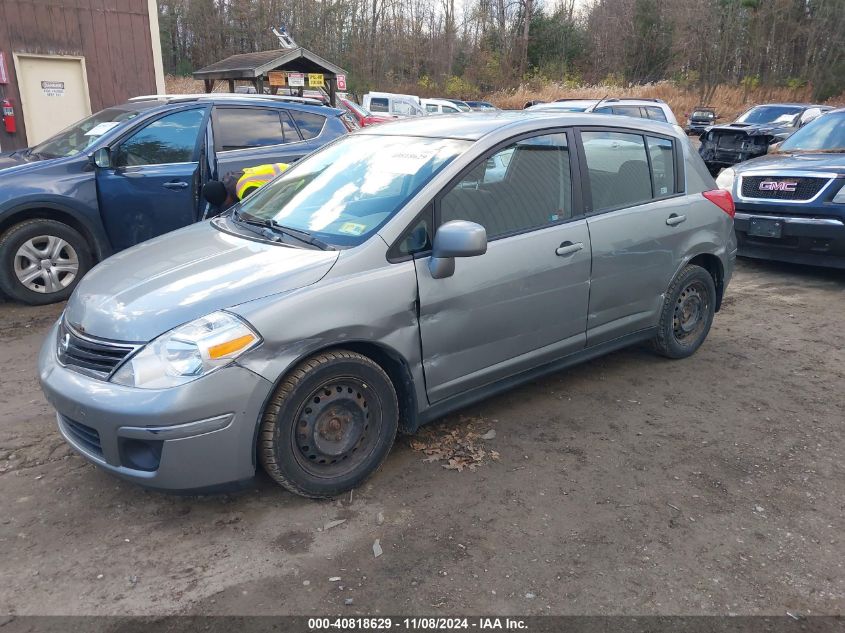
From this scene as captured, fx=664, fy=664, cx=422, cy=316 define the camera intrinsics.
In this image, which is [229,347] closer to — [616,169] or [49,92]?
[616,169]

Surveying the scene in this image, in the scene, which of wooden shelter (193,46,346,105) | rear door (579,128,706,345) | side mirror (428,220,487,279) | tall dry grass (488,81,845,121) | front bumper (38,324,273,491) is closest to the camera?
front bumper (38,324,273,491)

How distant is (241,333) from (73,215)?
4062mm

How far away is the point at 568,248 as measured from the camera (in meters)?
3.85

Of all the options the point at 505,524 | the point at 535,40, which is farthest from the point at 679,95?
the point at 505,524

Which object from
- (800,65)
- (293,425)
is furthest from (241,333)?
(800,65)

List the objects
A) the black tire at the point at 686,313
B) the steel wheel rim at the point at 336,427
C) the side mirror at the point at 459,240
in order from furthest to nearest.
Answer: the black tire at the point at 686,313 → the side mirror at the point at 459,240 → the steel wheel rim at the point at 336,427

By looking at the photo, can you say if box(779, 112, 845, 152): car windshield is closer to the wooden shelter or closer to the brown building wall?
the wooden shelter

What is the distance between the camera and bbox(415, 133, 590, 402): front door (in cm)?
338

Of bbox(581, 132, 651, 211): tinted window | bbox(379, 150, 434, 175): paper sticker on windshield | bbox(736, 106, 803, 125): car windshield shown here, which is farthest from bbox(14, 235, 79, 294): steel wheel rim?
bbox(736, 106, 803, 125): car windshield

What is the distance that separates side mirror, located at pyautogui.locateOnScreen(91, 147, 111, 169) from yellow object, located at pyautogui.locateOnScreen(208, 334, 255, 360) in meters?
4.12

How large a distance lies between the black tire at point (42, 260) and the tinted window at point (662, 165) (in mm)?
4894

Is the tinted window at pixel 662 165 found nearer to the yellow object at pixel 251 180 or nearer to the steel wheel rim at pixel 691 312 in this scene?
the steel wheel rim at pixel 691 312

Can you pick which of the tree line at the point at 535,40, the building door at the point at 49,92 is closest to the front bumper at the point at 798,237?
the building door at the point at 49,92

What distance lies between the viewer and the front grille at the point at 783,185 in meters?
6.80
